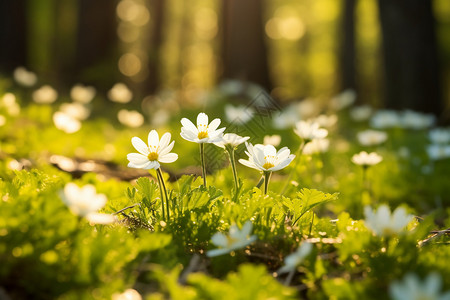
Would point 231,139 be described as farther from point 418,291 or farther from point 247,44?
point 247,44

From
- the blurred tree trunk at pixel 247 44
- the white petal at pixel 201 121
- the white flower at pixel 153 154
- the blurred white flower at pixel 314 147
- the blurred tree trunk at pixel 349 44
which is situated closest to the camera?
the white flower at pixel 153 154

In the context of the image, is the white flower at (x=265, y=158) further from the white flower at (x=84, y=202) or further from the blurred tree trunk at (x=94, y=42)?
the blurred tree trunk at (x=94, y=42)

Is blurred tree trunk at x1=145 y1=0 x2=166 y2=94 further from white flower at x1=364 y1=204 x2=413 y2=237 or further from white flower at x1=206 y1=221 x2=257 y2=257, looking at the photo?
white flower at x1=364 y1=204 x2=413 y2=237

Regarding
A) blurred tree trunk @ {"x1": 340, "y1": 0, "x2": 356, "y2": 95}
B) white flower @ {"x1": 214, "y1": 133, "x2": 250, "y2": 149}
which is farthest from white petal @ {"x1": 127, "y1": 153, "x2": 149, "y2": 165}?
blurred tree trunk @ {"x1": 340, "y1": 0, "x2": 356, "y2": 95}

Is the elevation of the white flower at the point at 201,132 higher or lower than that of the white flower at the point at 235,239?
higher

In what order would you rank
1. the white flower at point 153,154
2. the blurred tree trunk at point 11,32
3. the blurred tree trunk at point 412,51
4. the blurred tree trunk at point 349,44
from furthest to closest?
the blurred tree trunk at point 349,44, the blurred tree trunk at point 11,32, the blurred tree trunk at point 412,51, the white flower at point 153,154

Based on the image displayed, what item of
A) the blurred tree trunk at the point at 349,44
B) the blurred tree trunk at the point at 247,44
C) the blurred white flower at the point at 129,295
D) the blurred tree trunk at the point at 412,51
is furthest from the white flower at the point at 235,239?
the blurred tree trunk at the point at 349,44

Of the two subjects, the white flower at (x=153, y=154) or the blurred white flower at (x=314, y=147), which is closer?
the white flower at (x=153, y=154)

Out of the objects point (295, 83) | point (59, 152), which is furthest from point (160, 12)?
point (295, 83)
